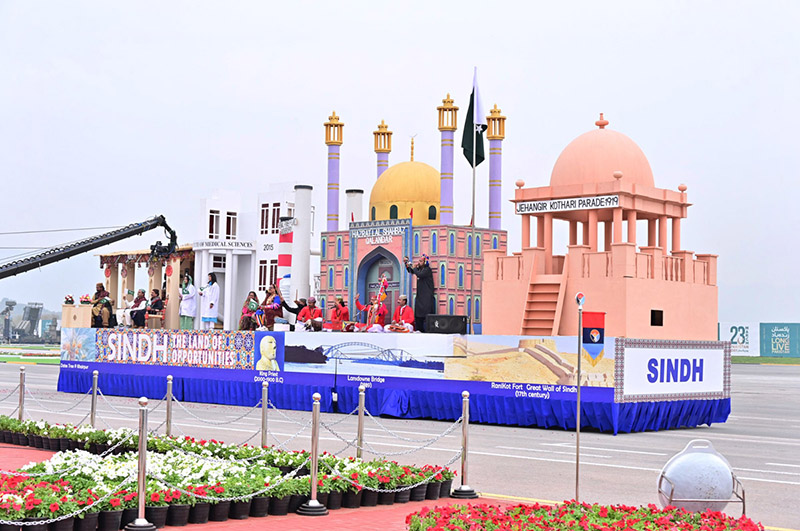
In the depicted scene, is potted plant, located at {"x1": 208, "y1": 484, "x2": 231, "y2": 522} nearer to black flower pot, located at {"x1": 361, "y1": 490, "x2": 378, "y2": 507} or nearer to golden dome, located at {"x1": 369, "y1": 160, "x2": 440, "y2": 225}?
black flower pot, located at {"x1": 361, "y1": 490, "x2": 378, "y2": 507}

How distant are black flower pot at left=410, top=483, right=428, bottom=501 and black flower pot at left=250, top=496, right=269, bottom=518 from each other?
6.61 feet

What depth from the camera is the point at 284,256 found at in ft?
129

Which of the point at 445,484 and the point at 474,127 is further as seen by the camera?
the point at 474,127

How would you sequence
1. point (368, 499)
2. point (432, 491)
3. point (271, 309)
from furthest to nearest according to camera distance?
point (271, 309) < point (432, 491) < point (368, 499)

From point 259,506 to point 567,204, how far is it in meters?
18.0

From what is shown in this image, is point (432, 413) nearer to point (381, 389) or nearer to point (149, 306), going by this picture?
point (381, 389)

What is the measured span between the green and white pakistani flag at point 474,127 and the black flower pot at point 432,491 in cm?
Result: 2086

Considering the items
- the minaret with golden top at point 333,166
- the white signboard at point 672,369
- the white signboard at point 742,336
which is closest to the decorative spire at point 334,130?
the minaret with golden top at point 333,166

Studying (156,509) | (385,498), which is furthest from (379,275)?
(156,509)

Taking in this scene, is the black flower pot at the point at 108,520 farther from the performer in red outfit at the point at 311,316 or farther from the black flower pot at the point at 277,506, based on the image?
the performer in red outfit at the point at 311,316

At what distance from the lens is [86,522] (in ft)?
32.6

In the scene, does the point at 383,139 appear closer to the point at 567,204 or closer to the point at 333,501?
the point at 567,204

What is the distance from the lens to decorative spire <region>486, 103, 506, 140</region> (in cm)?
3675

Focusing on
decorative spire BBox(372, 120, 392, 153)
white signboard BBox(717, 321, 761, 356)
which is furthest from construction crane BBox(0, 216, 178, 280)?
white signboard BBox(717, 321, 761, 356)
